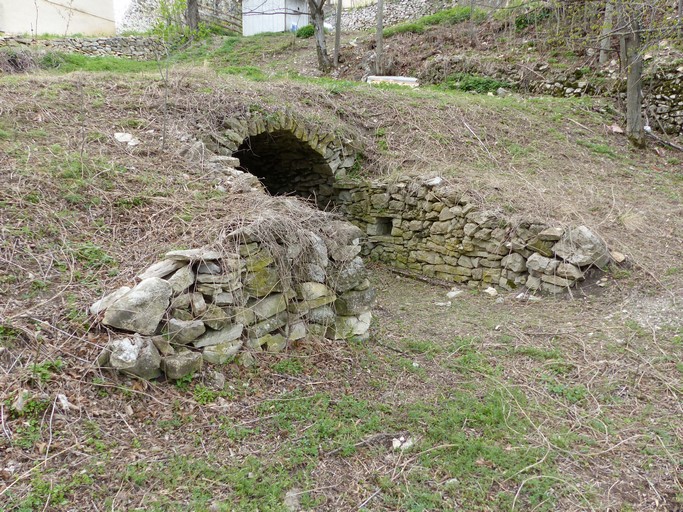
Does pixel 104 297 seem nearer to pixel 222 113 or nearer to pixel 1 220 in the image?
pixel 1 220

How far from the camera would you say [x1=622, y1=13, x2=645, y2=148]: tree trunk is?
8.62m

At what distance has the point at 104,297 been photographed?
3.17m

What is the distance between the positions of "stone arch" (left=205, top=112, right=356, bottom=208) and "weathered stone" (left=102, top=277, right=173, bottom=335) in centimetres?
361

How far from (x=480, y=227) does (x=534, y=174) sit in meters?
2.05

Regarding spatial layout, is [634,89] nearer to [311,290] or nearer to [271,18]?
[311,290]

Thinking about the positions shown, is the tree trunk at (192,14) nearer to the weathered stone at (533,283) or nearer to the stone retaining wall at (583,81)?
the stone retaining wall at (583,81)

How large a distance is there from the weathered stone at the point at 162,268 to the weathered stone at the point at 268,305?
638 millimetres

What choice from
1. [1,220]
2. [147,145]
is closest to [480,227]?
[147,145]

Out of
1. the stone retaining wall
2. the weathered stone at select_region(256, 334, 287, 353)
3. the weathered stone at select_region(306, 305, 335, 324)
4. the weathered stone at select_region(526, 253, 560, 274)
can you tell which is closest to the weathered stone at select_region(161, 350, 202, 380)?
the weathered stone at select_region(256, 334, 287, 353)

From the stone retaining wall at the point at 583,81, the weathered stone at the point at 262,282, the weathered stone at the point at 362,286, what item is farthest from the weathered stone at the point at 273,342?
the stone retaining wall at the point at 583,81

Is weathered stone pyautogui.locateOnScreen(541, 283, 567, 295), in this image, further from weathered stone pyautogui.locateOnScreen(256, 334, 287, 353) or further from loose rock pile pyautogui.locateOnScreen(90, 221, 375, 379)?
weathered stone pyautogui.locateOnScreen(256, 334, 287, 353)

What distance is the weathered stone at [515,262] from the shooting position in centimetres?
619

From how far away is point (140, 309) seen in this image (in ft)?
9.77

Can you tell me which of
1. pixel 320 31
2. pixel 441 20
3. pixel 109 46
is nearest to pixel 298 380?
pixel 320 31
